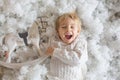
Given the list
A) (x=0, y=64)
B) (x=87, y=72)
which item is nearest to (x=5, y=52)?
(x=0, y=64)

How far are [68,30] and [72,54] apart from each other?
87 mm

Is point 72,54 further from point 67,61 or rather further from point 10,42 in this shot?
point 10,42

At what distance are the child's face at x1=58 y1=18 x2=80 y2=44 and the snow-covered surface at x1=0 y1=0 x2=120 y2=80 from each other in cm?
5

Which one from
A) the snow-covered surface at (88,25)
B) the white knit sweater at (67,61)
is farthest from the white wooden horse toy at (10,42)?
the white knit sweater at (67,61)

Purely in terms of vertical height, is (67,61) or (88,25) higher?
(88,25)

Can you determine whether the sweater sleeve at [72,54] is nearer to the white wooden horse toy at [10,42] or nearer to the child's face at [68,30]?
the child's face at [68,30]

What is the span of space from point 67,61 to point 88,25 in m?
0.17

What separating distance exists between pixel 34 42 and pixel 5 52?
0.36 feet

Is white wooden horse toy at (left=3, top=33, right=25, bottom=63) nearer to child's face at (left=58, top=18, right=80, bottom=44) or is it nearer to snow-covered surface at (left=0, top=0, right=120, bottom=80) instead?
snow-covered surface at (left=0, top=0, right=120, bottom=80)

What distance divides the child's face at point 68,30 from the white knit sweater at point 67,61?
2 cm

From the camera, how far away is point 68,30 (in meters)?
1.26

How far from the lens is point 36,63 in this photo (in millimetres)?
1249

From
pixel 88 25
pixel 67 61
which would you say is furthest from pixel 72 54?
pixel 88 25

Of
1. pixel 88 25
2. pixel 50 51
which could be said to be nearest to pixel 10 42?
pixel 50 51
